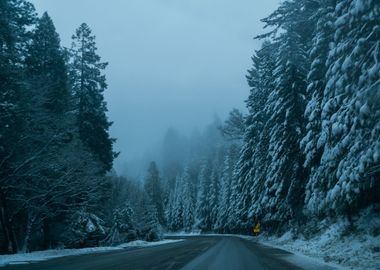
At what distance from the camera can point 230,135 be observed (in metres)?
57.8

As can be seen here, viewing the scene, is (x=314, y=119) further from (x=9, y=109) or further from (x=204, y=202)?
(x=204, y=202)

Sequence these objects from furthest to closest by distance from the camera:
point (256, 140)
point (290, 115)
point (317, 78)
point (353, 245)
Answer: point (256, 140)
point (290, 115)
point (317, 78)
point (353, 245)

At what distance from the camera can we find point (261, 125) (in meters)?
42.0

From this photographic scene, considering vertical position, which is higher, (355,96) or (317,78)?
(317,78)

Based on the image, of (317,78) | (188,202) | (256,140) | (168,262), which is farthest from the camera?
(188,202)

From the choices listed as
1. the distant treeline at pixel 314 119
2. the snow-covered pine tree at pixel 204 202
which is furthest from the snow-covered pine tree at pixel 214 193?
the distant treeline at pixel 314 119

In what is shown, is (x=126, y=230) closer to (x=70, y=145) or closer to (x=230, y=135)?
(x=230, y=135)

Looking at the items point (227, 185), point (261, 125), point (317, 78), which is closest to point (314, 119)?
point (317, 78)

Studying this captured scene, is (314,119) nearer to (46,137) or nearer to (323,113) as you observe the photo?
(323,113)

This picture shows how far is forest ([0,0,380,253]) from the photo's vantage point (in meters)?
12.9

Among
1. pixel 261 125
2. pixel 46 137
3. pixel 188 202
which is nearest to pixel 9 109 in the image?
pixel 46 137

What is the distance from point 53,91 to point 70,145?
4.25 m

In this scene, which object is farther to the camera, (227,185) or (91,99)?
(227,185)

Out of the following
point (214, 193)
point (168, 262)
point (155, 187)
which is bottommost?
point (168, 262)
